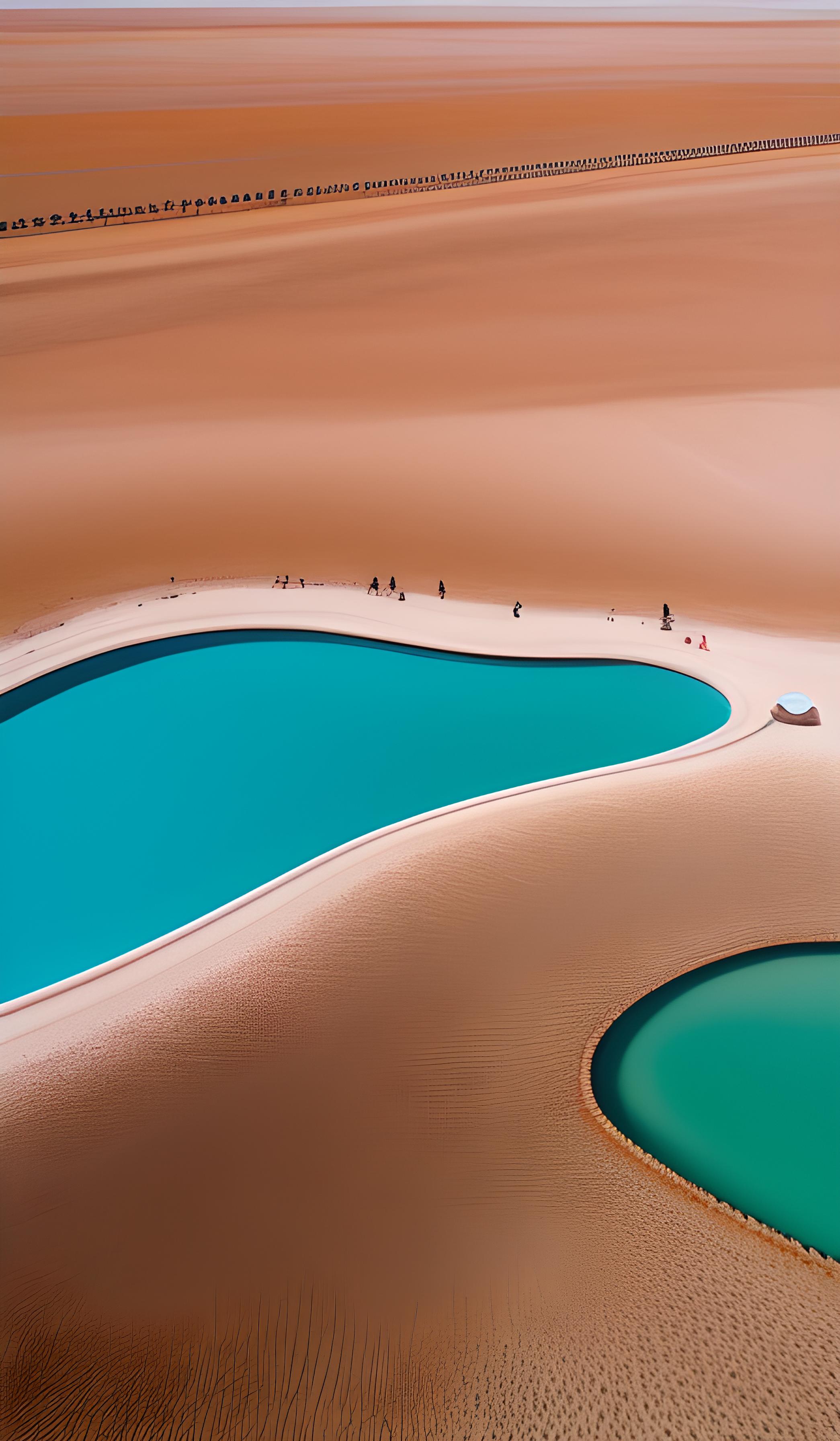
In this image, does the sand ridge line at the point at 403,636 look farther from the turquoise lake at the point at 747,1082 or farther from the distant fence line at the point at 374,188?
the distant fence line at the point at 374,188

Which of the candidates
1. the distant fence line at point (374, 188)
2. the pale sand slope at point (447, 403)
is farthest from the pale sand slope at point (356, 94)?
the pale sand slope at point (447, 403)

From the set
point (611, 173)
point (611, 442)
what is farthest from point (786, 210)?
point (611, 442)

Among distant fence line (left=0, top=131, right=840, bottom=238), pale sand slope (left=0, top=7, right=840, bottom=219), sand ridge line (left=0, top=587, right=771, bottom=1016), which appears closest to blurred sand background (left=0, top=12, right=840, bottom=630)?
pale sand slope (left=0, top=7, right=840, bottom=219)

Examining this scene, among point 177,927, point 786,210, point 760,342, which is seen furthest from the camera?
point 786,210

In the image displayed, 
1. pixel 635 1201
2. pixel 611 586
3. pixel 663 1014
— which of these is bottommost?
pixel 635 1201

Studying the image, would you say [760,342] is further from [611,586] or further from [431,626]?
[431,626]

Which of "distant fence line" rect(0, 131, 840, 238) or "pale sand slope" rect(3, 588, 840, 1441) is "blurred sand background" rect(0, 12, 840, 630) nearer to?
"distant fence line" rect(0, 131, 840, 238)
